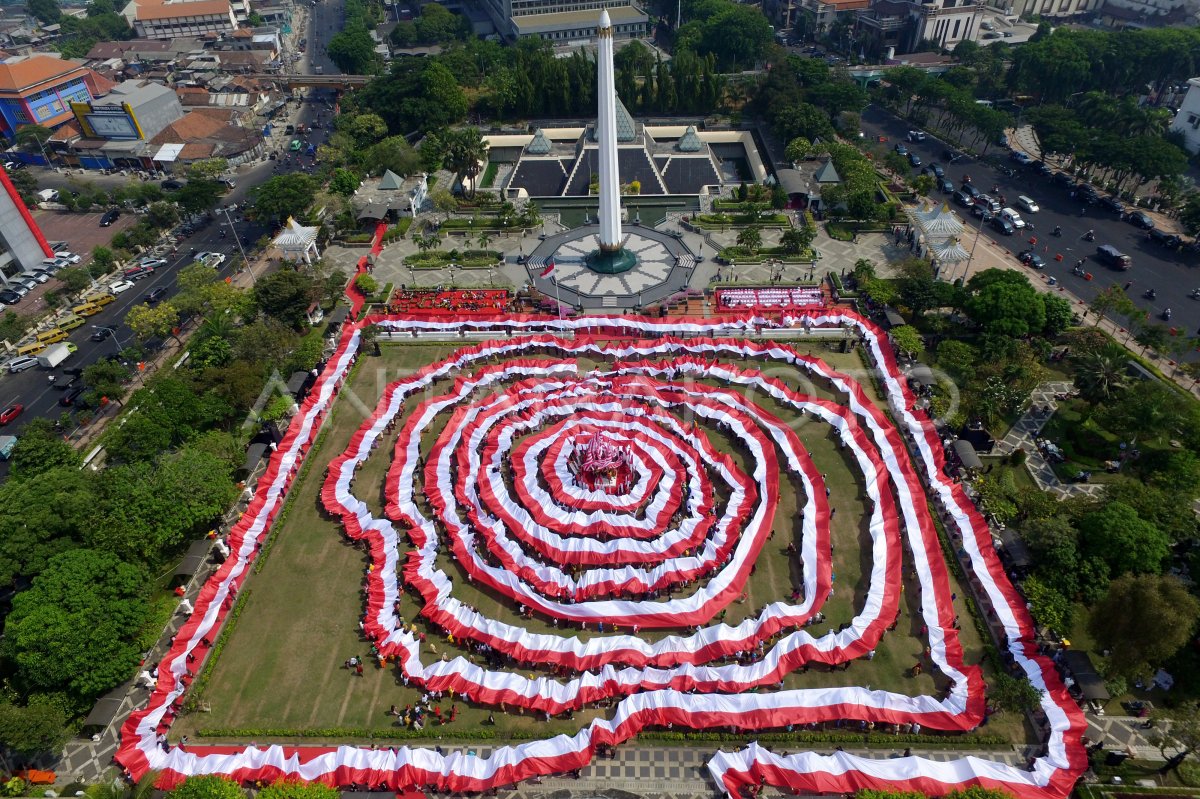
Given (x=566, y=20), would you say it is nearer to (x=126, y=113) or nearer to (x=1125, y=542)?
(x=126, y=113)

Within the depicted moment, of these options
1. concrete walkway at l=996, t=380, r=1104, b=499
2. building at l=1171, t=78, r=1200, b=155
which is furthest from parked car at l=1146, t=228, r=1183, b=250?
concrete walkway at l=996, t=380, r=1104, b=499

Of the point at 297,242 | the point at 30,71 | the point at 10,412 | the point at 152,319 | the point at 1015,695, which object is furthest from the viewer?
the point at 30,71

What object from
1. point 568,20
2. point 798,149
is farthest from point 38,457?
point 568,20

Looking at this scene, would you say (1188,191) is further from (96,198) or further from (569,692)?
(96,198)

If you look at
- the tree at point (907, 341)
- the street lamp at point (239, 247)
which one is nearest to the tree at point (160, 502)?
the street lamp at point (239, 247)

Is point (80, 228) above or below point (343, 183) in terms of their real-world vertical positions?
below

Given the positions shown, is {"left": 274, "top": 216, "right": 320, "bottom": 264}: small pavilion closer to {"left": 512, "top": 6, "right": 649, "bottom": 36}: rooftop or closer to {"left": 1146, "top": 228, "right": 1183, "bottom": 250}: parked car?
{"left": 512, "top": 6, "right": 649, "bottom": 36}: rooftop

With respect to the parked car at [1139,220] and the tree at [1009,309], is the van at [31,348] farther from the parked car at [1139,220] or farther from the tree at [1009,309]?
the parked car at [1139,220]
